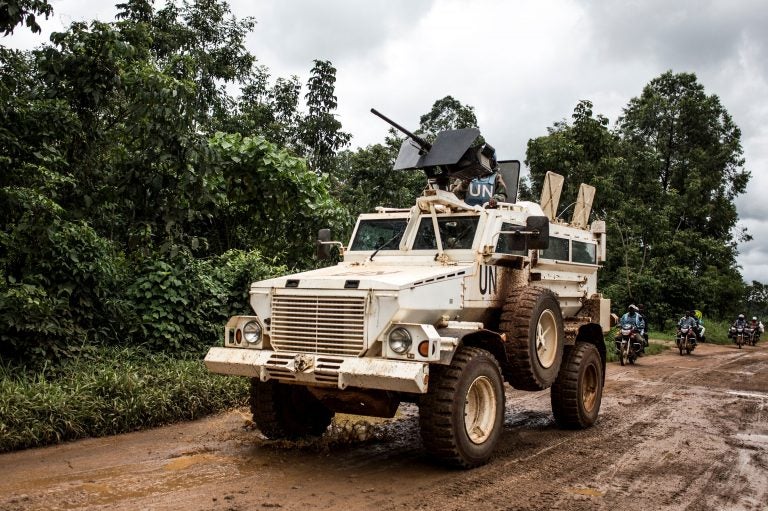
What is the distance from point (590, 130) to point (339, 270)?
1782 cm

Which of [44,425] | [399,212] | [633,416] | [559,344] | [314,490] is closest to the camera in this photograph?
[314,490]

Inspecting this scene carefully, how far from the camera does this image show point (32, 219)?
24.1 ft

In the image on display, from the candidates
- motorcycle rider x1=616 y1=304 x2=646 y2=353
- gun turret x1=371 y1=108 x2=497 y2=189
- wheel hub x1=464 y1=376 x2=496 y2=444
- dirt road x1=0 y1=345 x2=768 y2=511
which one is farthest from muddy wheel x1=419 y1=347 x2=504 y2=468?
motorcycle rider x1=616 y1=304 x2=646 y2=353

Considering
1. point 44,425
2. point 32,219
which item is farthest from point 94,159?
point 44,425

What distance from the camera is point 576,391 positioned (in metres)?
7.70

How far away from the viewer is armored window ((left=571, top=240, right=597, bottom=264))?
8.50m

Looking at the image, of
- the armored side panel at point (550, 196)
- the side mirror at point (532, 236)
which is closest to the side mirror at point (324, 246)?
the side mirror at point (532, 236)

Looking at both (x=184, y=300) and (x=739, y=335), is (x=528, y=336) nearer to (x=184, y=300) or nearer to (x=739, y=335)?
(x=184, y=300)

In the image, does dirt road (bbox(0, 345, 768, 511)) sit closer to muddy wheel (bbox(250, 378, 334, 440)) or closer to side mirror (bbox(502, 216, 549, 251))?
muddy wheel (bbox(250, 378, 334, 440))

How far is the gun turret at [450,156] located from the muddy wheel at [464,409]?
2.23 meters

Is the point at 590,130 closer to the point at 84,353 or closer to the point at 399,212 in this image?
the point at 399,212

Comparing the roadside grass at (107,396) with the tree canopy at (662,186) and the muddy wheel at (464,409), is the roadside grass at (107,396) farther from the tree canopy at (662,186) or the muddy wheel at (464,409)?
the tree canopy at (662,186)

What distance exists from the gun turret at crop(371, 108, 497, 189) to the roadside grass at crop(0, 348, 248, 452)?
359 cm

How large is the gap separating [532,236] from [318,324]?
93.6 inches
